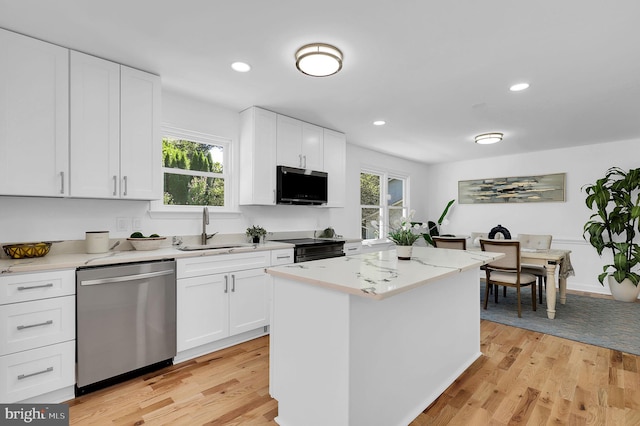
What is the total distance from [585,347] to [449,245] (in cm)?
175

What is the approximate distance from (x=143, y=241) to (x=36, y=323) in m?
0.90

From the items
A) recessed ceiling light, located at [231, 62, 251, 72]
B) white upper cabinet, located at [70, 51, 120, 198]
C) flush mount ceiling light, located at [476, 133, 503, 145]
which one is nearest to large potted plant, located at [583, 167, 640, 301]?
flush mount ceiling light, located at [476, 133, 503, 145]

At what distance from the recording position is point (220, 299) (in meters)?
2.81

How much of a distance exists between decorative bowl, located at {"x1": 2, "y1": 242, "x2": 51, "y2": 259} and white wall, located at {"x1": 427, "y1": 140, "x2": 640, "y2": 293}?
661cm

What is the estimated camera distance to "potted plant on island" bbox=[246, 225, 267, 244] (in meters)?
3.50

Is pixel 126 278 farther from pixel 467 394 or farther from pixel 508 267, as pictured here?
pixel 508 267

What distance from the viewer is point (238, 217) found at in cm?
361

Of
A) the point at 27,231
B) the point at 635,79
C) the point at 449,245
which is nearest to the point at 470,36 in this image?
the point at 635,79

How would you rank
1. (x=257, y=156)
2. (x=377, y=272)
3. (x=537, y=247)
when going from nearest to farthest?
1. (x=377, y=272)
2. (x=257, y=156)
3. (x=537, y=247)

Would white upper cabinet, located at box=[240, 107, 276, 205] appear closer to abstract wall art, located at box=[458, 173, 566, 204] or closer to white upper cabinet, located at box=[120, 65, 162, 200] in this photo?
white upper cabinet, located at box=[120, 65, 162, 200]

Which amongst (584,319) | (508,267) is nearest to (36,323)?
(508,267)

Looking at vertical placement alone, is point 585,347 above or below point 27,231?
below

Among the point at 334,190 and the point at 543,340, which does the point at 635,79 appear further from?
the point at 334,190
